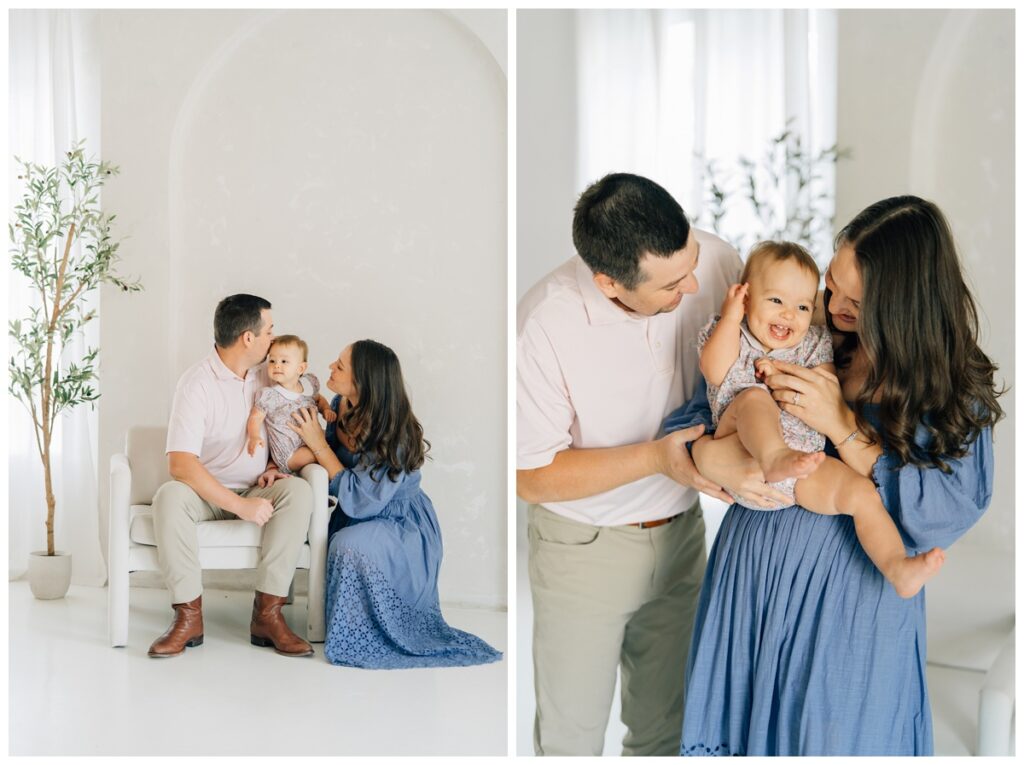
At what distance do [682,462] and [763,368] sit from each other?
0.86 ft

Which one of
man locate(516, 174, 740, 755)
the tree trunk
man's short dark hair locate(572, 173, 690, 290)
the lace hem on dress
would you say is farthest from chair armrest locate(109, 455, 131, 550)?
man's short dark hair locate(572, 173, 690, 290)

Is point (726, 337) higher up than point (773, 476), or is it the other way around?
point (726, 337)

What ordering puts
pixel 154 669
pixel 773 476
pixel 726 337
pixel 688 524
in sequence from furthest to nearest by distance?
pixel 154 669, pixel 688 524, pixel 726 337, pixel 773 476

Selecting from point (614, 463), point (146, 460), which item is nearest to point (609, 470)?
point (614, 463)

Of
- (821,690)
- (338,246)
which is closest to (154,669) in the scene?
(338,246)

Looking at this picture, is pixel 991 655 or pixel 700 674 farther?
A: pixel 991 655

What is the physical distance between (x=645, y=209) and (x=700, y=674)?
0.98m

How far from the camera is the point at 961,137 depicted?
3.60 meters

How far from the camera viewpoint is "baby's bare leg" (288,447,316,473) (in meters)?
3.98

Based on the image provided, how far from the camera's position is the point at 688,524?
8.19 ft

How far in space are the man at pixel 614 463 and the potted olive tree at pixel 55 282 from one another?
2903mm

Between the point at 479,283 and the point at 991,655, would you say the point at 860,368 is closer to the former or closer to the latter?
the point at 991,655

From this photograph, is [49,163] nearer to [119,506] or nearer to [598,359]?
[119,506]

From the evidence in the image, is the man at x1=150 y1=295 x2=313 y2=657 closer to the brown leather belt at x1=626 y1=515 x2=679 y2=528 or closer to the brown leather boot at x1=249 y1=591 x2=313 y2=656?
the brown leather boot at x1=249 y1=591 x2=313 y2=656
